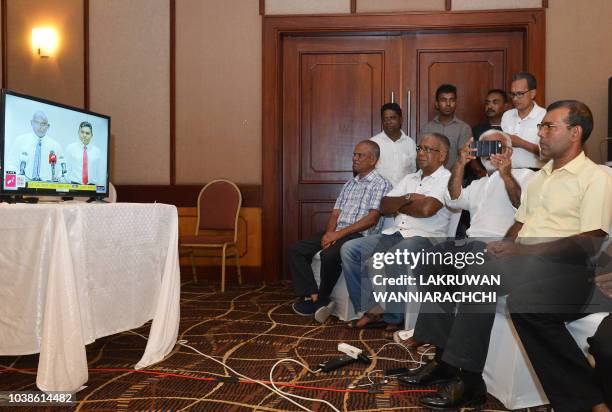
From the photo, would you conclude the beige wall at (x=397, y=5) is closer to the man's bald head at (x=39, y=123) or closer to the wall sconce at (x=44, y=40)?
the wall sconce at (x=44, y=40)

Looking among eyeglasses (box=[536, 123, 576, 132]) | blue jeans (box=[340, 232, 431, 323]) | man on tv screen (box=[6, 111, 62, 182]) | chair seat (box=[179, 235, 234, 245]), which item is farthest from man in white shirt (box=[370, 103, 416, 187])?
man on tv screen (box=[6, 111, 62, 182])

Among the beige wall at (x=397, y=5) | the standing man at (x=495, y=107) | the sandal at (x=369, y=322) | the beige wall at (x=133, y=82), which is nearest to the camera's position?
the sandal at (x=369, y=322)

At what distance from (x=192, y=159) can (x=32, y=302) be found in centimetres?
326

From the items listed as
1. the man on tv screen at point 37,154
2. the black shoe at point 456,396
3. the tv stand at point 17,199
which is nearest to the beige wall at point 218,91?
the man on tv screen at point 37,154

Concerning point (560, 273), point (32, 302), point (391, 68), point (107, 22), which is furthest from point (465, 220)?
point (107, 22)

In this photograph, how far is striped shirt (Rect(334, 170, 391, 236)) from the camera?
384 centimetres

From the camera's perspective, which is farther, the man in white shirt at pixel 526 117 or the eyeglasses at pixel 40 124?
the man in white shirt at pixel 526 117

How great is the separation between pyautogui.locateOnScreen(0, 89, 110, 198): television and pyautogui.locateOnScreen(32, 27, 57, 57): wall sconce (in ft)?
9.68

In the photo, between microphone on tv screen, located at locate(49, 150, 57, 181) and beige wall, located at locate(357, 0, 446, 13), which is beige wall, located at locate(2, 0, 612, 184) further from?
microphone on tv screen, located at locate(49, 150, 57, 181)

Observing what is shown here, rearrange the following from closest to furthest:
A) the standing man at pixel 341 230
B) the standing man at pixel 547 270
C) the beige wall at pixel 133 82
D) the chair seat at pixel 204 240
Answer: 1. the standing man at pixel 547 270
2. the standing man at pixel 341 230
3. the chair seat at pixel 204 240
4. the beige wall at pixel 133 82

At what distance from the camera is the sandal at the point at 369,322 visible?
3498mm

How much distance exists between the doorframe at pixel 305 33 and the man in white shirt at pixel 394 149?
3.37 ft

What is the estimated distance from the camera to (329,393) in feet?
7.54

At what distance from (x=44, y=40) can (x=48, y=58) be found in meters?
0.17
